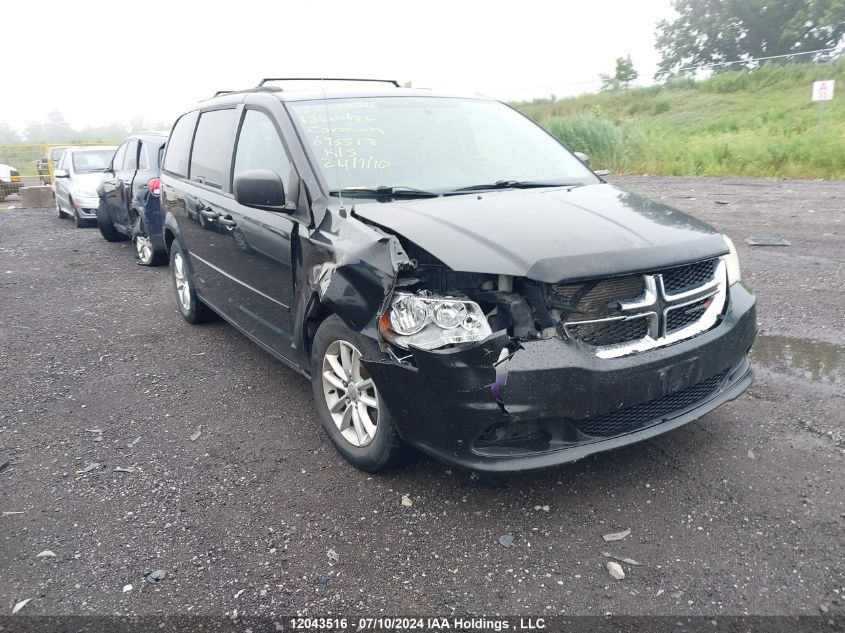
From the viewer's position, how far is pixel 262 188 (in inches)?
139

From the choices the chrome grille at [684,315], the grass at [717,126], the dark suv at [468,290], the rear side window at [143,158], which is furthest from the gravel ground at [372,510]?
the grass at [717,126]

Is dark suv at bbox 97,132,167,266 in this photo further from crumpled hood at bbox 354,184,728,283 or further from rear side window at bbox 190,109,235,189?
crumpled hood at bbox 354,184,728,283

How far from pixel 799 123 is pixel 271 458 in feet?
66.2

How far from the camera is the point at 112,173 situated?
10281 mm

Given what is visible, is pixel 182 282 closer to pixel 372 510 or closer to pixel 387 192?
pixel 387 192

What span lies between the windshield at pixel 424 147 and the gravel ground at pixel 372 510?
4.99 feet

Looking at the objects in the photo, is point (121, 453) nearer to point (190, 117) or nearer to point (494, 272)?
point (494, 272)

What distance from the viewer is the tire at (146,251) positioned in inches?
346

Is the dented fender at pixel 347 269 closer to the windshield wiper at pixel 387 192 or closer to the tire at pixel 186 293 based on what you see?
the windshield wiper at pixel 387 192

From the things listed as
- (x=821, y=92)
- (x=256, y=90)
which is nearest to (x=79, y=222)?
(x=256, y=90)

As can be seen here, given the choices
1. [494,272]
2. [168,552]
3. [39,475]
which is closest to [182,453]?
[39,475]

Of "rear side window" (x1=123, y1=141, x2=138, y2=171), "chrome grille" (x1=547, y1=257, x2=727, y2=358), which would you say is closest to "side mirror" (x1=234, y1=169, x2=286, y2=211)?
"chrome grille" (x1=547, y1=257, x2=727, y2=358)

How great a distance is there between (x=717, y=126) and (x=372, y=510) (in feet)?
72.6

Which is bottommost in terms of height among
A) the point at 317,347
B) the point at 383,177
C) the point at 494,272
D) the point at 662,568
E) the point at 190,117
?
the point at 662,568
